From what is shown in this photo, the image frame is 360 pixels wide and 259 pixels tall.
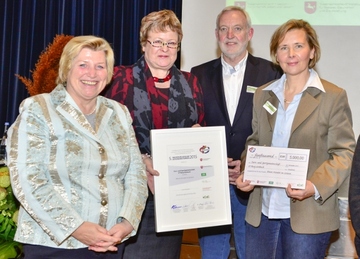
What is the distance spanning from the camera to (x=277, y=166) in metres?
2.73

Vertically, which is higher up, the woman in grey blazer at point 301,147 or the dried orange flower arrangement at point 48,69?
the dried orange flower arrangement at point 48,69

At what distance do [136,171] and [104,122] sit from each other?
1.03ft

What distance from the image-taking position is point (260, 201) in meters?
2.90

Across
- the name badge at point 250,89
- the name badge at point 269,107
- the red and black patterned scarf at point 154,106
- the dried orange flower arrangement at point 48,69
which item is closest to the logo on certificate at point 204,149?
the red and black patterned scarf at point 154,106

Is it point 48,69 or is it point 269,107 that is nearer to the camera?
point 269,107

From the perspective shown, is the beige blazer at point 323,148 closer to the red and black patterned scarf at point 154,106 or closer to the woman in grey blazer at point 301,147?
the woman in grey blazer at point 301,147

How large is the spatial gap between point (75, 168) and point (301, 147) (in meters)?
1.20

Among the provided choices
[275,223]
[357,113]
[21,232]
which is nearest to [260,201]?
[275,223]

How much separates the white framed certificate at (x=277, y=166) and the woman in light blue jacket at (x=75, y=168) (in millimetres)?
637

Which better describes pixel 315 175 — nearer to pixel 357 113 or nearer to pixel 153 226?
pixel 153 226

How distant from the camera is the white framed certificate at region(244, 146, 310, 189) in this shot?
2.65m

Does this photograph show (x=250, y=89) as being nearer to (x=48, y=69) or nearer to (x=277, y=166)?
(x=277, y=166)

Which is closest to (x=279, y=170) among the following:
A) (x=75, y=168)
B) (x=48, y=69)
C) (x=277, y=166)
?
(x=277, y=166)

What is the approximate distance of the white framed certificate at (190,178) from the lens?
2.87m
